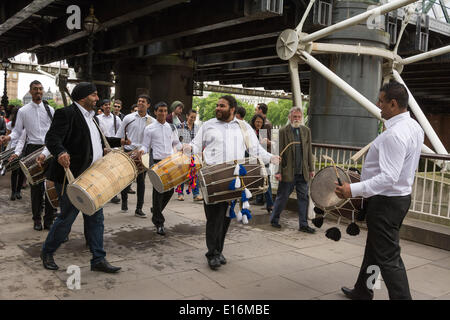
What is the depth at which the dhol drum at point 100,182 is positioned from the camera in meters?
4.22

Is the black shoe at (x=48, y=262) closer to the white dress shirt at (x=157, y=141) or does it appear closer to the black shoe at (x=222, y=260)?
the black shoe at (x=222, y=260)

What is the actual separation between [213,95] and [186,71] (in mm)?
77525

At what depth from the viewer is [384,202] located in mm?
3588

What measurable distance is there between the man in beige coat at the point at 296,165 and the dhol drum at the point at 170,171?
1798mm

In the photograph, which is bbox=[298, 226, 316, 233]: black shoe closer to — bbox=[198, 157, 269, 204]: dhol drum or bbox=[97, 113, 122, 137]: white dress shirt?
bbox=[198, 157, 269, 204]: dhol drum

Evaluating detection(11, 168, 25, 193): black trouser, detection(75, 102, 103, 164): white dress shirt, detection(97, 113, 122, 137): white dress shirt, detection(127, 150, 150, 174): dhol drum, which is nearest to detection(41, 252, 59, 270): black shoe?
detection(75, 102, 103, 164): white dress shirt

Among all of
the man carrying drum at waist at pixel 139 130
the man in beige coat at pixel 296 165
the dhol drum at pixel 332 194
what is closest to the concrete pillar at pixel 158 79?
the man carrying drum at waist at pixel 139 130

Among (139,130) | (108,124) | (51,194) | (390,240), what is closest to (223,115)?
(390,240)

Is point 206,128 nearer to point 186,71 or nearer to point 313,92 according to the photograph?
point 313,92

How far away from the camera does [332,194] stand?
423 centimetres

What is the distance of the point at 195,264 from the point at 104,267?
1031mm

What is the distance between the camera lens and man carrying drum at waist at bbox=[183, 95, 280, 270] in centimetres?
492

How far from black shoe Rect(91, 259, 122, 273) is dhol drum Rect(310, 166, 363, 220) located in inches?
86.3
